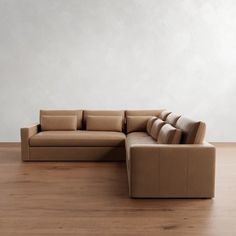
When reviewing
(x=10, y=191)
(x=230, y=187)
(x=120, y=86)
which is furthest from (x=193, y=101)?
(x=10, y=191)

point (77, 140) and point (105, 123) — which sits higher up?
point (105, 123)

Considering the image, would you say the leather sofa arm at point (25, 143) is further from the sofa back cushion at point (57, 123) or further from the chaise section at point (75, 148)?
the sofa back cushion at point (57, 123)

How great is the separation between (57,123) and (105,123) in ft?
2.86

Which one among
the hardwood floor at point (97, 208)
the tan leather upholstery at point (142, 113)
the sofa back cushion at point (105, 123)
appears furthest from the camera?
the tan leather upholstery at point (142, 113)

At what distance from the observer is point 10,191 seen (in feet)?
11.5

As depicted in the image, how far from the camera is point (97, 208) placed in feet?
9.81

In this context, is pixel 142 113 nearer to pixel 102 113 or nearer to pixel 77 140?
pixel 102 113

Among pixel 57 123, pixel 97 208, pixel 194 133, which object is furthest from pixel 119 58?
pixel 97 208

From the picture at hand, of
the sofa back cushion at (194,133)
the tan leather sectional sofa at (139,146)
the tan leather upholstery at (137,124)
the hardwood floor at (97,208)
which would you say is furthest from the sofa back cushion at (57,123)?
the sofa back cushion at (194,133)

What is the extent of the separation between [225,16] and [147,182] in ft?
14.9

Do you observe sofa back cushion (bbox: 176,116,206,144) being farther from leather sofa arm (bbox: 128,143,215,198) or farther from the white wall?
the white wall

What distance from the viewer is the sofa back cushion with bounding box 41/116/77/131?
5.82 m

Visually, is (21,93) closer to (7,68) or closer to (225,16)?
(7,68)

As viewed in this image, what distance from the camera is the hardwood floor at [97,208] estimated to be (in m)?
2.54
